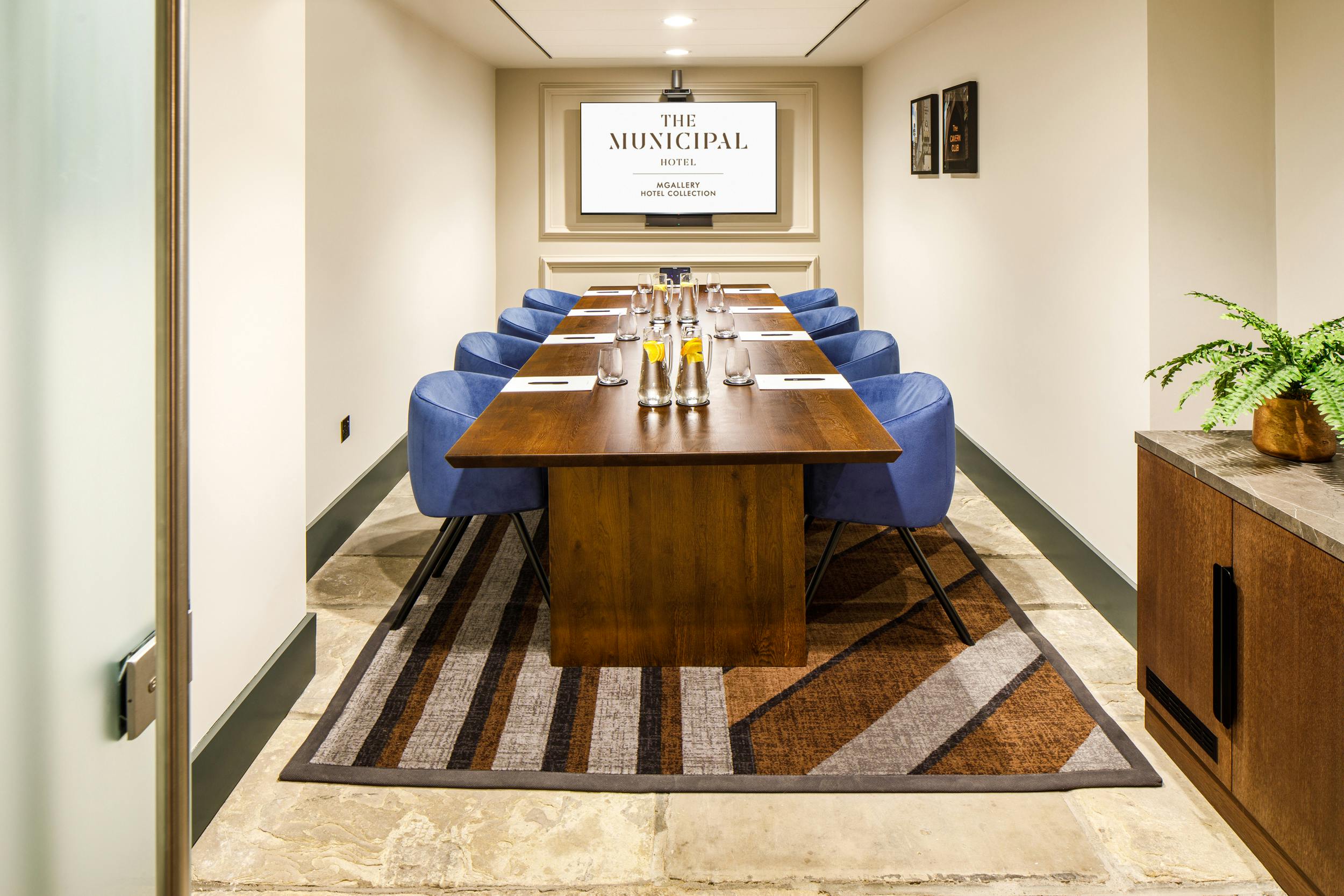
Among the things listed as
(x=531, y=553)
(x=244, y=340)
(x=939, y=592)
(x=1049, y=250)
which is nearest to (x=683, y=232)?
(x=1049, y=250)

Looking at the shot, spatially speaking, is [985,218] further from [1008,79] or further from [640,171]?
[640,171]

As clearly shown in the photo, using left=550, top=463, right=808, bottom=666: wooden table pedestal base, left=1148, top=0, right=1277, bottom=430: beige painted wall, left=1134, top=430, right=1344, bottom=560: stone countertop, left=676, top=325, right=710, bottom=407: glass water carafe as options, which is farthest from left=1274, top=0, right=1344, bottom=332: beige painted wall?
left=676, top=325, right=710, bottom=407: glass water carafe

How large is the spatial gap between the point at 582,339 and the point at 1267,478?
115 inches

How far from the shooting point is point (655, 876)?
195 centimetres

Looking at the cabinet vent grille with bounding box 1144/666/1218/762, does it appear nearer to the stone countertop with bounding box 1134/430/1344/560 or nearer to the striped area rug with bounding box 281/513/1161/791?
the striped area rug with bounding box 281/513/1161/791

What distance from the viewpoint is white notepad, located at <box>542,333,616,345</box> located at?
4246 millimetres

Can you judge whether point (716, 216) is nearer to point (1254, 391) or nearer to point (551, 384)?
point (551, 384)

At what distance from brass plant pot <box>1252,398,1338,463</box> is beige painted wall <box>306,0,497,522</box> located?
3.20 m

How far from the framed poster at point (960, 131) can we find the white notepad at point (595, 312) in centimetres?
186

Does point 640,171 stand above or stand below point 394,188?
above

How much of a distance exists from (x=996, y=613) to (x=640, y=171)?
214 inches

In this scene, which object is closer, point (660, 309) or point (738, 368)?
point (738, 368)

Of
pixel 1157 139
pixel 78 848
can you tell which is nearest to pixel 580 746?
pixel 78 848

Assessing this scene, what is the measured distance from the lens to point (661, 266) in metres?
7.88
